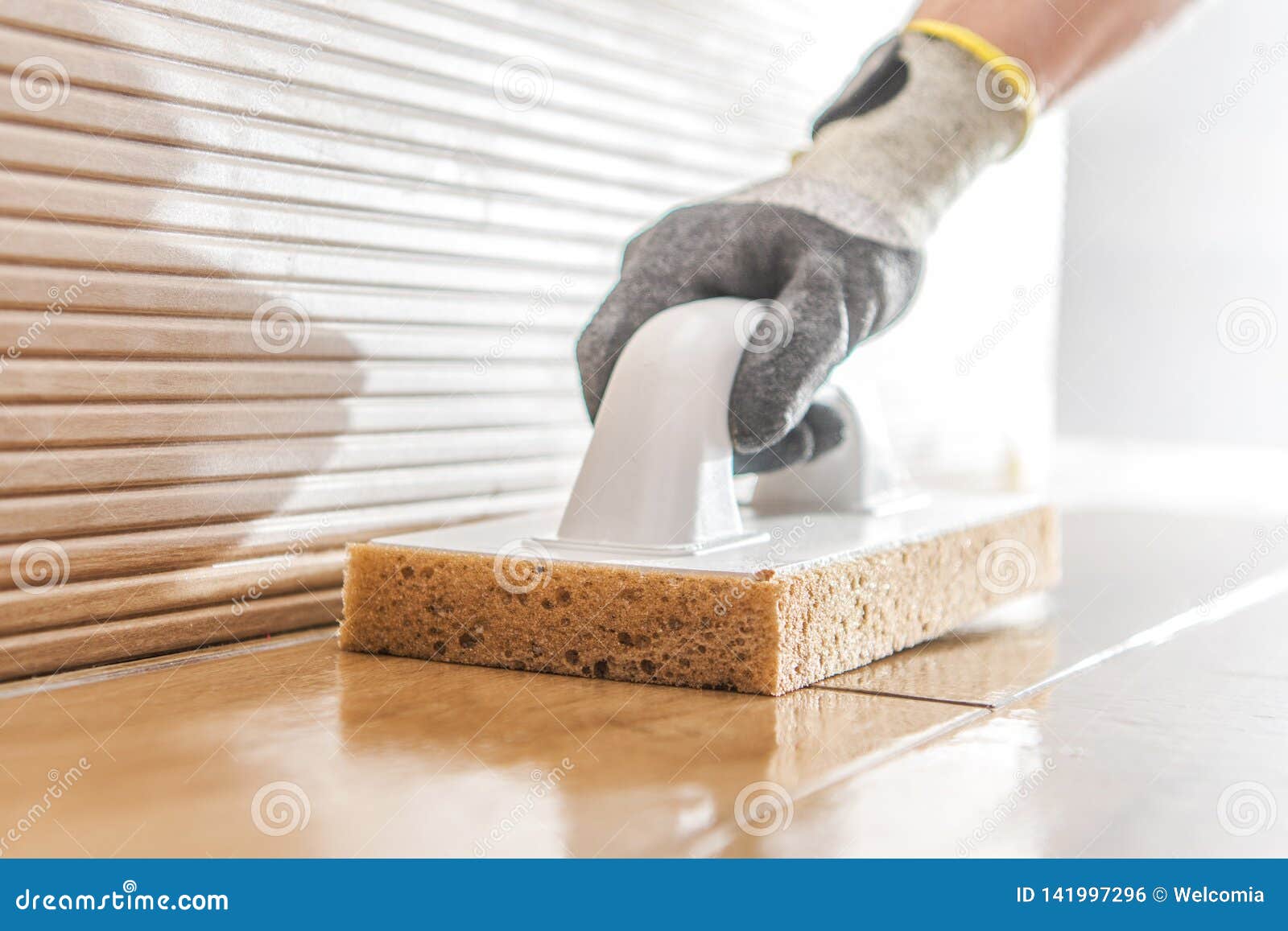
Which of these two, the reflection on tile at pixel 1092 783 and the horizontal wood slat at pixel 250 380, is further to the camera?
the horizontal wood slat at pixel 250 380

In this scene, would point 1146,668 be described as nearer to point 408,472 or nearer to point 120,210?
point 408,472

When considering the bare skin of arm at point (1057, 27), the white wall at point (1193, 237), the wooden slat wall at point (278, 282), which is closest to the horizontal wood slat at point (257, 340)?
the wooden slat wall at point (278, 282)

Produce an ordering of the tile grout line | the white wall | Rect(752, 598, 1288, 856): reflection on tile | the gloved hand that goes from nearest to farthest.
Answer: Rect(752, 598, 1288, 856): reflection on tile
the tile grout line
the gloved hand
the white wall

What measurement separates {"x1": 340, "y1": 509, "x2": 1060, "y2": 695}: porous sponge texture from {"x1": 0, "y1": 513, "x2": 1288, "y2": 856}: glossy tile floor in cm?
2

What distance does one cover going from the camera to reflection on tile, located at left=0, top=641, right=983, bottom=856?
1.68ft

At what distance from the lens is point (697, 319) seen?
33.2 inches

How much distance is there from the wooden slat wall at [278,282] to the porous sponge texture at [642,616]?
135 millimetres

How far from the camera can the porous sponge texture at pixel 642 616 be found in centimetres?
75

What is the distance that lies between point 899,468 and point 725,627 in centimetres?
38

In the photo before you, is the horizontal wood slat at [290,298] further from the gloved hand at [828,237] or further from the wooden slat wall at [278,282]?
the gloved hand at [828,237]

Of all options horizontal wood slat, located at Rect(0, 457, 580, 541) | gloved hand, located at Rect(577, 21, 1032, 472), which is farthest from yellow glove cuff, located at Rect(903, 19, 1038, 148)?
horizontal wood slat, located at Rect(0, 457, 580, 541)

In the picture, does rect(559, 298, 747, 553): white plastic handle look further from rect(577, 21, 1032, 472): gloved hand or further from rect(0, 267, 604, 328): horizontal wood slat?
rect(0, 267, 604, 328): horizontal wood slat

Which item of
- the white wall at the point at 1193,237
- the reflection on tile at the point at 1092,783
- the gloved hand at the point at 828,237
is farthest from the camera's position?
the white wall at the point at 1193,237
